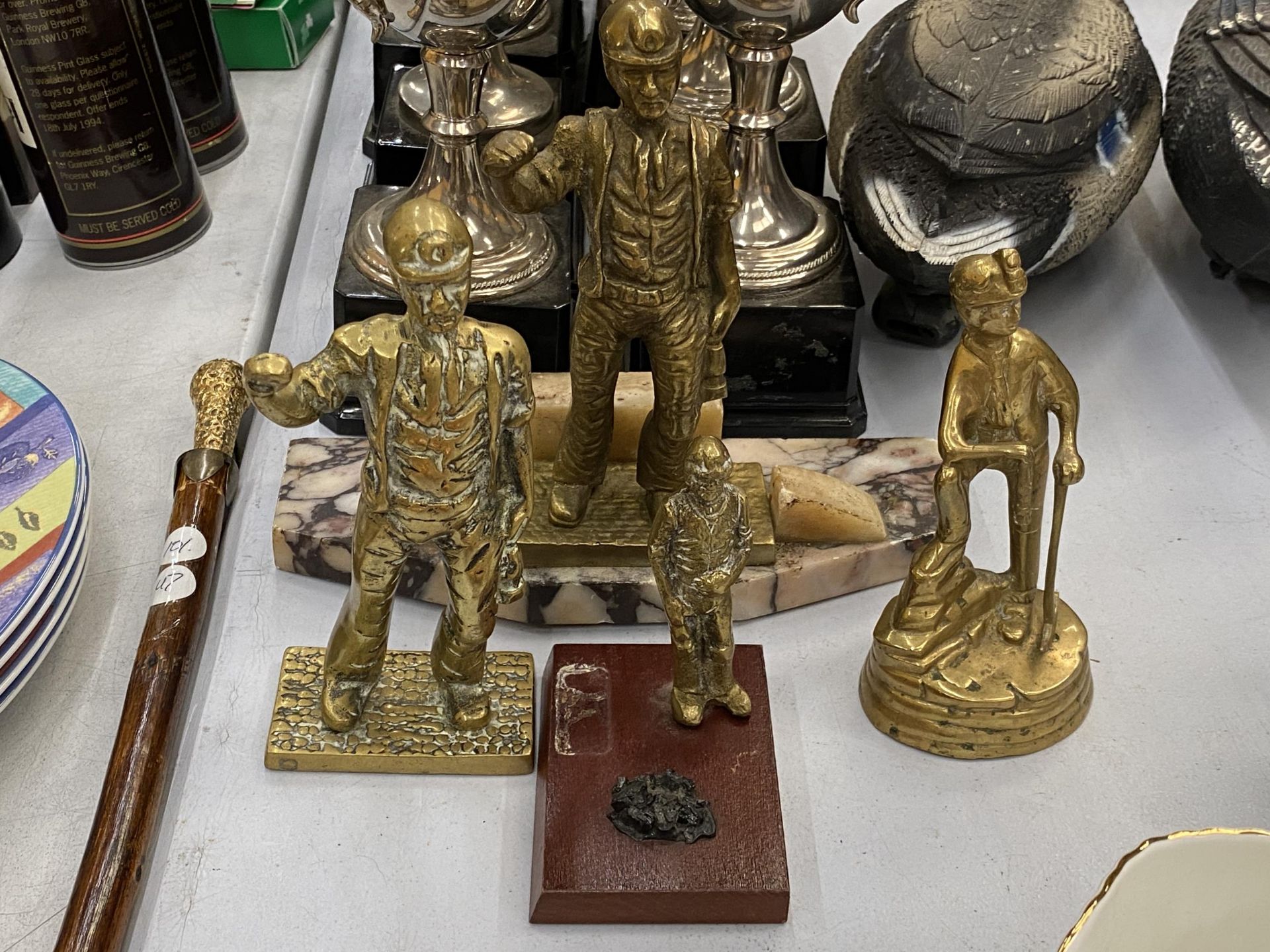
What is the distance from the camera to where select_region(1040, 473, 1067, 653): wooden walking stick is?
99cm

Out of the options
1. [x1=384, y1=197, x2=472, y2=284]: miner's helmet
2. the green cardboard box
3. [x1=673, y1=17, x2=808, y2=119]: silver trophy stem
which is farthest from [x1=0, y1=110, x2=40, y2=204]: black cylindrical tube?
[x1=384, y1=197, x2=472, y2=284]: miner's helmet

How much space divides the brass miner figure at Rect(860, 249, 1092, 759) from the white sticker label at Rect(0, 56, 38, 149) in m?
0.95

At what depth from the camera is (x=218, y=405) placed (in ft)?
3.91

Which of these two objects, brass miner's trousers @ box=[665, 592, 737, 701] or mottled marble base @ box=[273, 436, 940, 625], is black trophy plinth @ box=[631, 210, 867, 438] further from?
brass miner's trousers @ box=[665, 592, 737, 701]

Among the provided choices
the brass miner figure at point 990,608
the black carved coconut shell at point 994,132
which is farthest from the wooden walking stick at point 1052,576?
the black carved coconut shell at point 994,132

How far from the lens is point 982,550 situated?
124 cm

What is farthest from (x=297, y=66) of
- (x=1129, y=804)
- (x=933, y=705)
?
(x=1129, y=804)

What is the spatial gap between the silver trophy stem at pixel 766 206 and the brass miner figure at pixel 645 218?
20cm

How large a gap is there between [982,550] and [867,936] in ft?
1.35

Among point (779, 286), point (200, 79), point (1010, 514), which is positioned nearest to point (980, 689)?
point (1010, 514)

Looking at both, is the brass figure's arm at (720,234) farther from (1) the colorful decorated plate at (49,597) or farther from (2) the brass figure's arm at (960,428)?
(1) the colorful decorated plate at (49,597)

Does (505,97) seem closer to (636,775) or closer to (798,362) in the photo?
(798,362)

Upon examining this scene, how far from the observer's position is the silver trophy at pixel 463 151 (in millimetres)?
1177

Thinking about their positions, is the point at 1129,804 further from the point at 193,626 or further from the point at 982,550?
the point at 193,626
